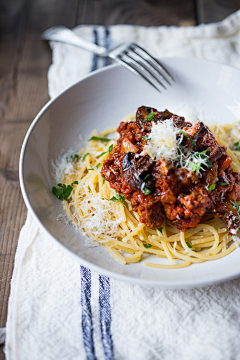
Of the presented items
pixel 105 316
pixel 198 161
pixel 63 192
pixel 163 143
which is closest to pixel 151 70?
pixel 163 143

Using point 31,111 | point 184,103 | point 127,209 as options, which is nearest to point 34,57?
point 31,111

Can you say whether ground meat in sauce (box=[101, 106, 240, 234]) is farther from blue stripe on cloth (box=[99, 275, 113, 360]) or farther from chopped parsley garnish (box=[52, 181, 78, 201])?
blue stripe on cloth (box=[99, 275, 113, 360])

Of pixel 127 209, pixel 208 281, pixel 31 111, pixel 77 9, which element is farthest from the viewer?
pixel 77 9

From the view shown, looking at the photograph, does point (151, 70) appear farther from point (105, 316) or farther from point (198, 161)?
point (105, 316)

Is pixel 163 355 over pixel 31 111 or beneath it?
beneath

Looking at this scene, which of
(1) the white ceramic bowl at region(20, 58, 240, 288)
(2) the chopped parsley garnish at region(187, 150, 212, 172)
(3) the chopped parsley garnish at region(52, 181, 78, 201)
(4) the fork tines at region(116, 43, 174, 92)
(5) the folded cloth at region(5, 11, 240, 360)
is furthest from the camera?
(4) the fork tines at region(116, 43, 174, 92)

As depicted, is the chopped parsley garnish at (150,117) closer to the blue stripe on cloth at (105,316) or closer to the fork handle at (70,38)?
the blue stripe on cloth at (105,316)

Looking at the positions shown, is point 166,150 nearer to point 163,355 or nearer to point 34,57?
point 163,355

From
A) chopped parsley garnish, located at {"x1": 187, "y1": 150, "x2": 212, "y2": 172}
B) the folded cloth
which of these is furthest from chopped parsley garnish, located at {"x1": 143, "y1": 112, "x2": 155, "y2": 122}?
the folded cloth
